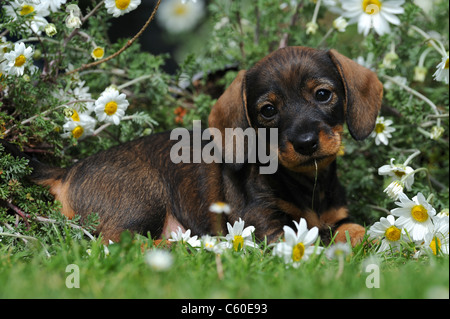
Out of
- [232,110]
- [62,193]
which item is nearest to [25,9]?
[62,193]

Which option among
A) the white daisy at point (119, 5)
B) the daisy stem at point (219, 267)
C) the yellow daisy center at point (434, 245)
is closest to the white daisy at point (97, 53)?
the white daisy at point (119, 5)

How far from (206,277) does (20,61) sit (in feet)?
6.50

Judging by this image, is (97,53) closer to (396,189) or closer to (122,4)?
(122,4)

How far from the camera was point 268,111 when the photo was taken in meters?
3.22

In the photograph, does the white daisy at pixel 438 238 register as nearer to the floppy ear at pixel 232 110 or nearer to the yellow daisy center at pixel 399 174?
the yellow daisy center at pixel 399 174

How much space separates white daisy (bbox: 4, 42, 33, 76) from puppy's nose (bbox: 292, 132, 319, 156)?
5.78 ft

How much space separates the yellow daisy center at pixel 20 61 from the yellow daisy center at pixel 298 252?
207 cm

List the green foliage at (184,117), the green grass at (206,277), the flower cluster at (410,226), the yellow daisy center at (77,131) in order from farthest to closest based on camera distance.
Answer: the yellow daisy center at (77,131), the flower cluster at (410,226), the green foliage at (184,117), the green grass at (206,277)

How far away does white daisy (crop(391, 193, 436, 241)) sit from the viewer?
289cm

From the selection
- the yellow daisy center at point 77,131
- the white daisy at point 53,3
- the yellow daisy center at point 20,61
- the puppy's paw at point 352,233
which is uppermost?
the white daisy at point 53,3

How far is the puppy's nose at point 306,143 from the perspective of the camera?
286 centimetres

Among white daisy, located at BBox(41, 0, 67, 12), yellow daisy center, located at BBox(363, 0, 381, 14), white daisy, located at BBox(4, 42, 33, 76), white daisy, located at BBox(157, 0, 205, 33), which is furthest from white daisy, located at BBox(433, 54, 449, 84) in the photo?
white daisy, located at BBox(157, 0, 205, 33)

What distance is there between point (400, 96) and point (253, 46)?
1.31 metres
